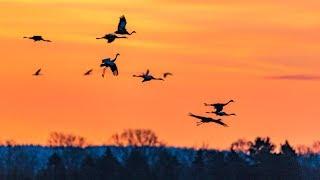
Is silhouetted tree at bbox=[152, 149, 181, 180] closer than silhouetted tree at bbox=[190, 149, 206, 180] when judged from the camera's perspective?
Yes

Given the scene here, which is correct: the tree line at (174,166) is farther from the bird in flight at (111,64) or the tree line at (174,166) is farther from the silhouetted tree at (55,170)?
the bird in flight at (111,64)

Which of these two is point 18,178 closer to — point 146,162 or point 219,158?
point 146,162

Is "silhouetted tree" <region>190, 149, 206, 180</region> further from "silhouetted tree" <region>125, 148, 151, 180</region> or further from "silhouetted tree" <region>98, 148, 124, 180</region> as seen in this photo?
"silhouetted tree" <region>98, 148, 124, 180</region>

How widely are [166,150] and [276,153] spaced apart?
1156 inches

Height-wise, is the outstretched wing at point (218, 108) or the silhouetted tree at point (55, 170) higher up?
the silhouetted tree at point (55, 170)

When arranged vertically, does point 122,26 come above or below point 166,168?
below

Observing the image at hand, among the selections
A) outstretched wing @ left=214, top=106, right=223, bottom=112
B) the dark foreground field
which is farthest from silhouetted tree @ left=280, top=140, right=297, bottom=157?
outstretched wing @ left=214, top=106, right=223, bottom=112

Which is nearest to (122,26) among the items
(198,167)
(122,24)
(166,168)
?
(122,24)

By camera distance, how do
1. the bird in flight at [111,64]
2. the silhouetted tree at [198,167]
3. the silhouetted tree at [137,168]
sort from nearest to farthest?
the bird in flight at [111,64], the silhouetted tree at [137,168], the silhouetted tree at [198,167]

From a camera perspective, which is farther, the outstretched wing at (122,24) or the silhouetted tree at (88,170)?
the silhouetted tree at (88,170)

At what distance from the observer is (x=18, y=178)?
4759 inches

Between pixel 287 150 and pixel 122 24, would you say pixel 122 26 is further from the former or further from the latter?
pixel 287 150

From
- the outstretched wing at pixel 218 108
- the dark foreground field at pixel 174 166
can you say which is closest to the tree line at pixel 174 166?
the dark foreground field at pixel 174 166

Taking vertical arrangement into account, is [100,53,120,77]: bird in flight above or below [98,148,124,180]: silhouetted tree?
below
